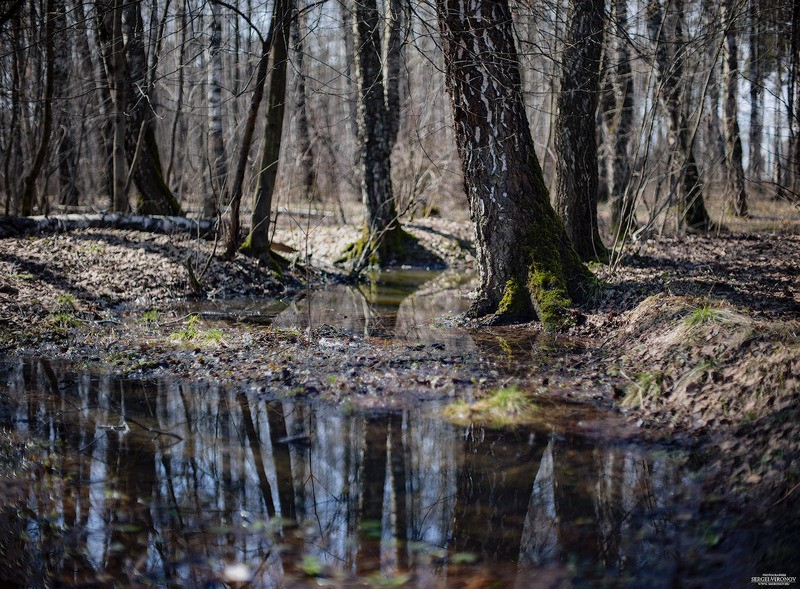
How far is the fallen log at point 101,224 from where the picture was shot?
12715mm

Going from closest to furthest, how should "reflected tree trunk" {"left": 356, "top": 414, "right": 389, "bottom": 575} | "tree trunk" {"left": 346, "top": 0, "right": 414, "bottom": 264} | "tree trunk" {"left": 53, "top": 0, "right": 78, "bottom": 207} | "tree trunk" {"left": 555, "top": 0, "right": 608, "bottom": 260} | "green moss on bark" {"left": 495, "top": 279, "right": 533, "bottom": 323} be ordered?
"reflected tree trunk" {"left": 356, "top": 414, "right": 389, "bottom": 575}
"green moss on bark" {"left": 495, "top": 279, "right": 533, "bottom": 323}
"tree trunk" {"left": 555, "top": 0, "right": 608, "bottom": 260}
"tree trunk" {"left": 346, "top": 0, "right": 414, "bottom": 264}
"tree trunk" {"left": 53, "top": 0, "right": 78, "bottom": 207}

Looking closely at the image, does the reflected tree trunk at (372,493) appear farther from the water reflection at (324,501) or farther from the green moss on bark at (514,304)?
the green moss on bark at (514,304)

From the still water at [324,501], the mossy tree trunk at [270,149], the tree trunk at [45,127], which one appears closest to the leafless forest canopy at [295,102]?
the tree trunk at [45,127]

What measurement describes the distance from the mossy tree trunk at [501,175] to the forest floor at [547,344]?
1.68ft

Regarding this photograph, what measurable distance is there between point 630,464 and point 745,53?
22.3 meters

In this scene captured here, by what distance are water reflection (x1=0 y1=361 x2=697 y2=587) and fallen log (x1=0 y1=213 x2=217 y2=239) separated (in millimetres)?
7717

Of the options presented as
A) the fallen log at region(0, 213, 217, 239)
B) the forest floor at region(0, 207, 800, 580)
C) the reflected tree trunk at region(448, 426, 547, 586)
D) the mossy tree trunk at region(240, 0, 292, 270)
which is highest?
the mossy tree trunk at region(240, 0, 292, 270)

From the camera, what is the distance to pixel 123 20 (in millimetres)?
15086

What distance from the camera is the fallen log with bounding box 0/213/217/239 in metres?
12.7

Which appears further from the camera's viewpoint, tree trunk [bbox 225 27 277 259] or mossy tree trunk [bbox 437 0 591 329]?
tree trunk [bbox 225 27 277 259]

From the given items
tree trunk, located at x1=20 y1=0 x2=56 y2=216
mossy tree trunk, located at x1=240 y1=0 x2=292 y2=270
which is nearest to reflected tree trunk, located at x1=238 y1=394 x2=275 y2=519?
mossy tree trunk, located at x1=240 y1=0 x2=292 y2=270

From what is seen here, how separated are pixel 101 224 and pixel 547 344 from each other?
10028mm

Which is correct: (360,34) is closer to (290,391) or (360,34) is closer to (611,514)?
(290,391)

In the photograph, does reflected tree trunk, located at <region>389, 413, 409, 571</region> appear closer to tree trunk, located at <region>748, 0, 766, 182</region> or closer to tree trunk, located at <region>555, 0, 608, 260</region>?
tree trunk, located at <region>748, 0, 766, 182</region>
